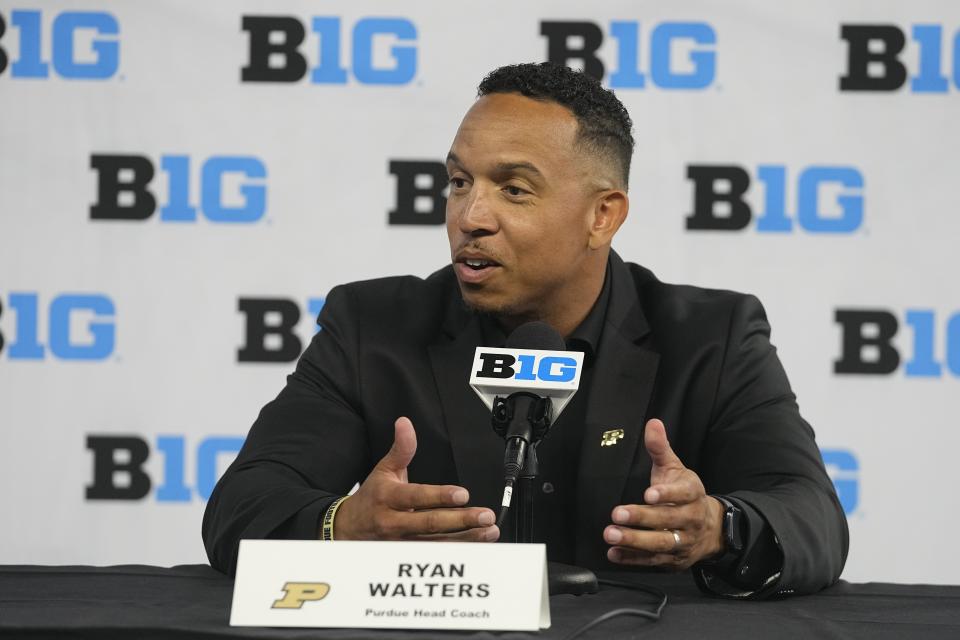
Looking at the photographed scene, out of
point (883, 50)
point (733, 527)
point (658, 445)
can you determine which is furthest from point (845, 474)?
point (658, 445)

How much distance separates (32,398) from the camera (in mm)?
3355

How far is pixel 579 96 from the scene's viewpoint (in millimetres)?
2229

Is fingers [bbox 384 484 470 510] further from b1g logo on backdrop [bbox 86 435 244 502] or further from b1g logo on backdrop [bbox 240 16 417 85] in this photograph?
b1g logo on backdrop [bbox 240 16 417 85]

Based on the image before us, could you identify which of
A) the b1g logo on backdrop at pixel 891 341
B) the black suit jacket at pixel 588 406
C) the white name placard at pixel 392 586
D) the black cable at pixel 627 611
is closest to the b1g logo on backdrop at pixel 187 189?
the black suit jacket at pixel 588 406

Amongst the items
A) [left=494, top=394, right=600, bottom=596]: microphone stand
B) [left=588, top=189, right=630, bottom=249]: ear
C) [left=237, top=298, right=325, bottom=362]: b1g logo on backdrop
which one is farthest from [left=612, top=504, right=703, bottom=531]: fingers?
[left=237, top=298, right=325, bottom=362]: b1g logo on backdrop

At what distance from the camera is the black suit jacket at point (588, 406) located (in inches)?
80.4

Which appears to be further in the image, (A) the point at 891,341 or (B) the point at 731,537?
(A) the point at 891,341

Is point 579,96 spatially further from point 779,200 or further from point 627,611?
point 779,200

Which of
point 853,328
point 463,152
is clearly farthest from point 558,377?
point 853,328

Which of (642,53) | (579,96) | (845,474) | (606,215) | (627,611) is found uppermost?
(642,53)

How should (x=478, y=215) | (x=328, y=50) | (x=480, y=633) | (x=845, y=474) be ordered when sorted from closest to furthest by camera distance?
(x=480, y=633) < (x=478, y=215) < (x=845, y=474) < (x=328, y=50)

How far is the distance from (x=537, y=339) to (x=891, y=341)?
194 cm

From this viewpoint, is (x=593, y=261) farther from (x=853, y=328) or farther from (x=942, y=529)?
(x=942, y=529)

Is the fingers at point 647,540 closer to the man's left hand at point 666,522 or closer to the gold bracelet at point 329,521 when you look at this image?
the man's left hand at point 666,522
